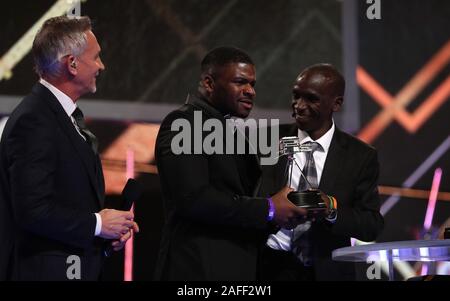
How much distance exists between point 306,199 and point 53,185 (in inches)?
33.2

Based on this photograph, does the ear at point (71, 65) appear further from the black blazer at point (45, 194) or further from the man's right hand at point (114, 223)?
the man's right hand at point (114, 223)

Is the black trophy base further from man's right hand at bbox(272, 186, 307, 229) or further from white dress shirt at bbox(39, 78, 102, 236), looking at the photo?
white dress shirt at bbox(39, 78, 102, 236)

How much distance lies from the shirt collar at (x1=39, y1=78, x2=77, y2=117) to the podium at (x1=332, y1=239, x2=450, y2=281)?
3.20 feet

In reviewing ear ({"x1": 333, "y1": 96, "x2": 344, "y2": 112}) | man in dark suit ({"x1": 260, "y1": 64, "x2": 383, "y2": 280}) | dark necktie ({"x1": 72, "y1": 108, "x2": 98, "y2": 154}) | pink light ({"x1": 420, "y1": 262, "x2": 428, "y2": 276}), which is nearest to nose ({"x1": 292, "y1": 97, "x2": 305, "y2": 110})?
man in dark suit ({"x1": 260, "y1": 64, "x2": 383, "y2": 280})

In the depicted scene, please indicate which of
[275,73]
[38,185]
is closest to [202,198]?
[38,185]

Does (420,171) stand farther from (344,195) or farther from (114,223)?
(114,223)

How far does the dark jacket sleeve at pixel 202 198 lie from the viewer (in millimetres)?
2473

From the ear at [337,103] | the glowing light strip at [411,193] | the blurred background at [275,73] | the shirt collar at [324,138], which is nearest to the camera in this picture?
the shirt collar at [324,138]

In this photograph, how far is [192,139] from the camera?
2.51m

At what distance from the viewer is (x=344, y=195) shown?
2998 mm

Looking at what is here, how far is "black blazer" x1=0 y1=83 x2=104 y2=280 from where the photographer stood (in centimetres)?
210

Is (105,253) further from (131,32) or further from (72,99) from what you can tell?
(131,32)

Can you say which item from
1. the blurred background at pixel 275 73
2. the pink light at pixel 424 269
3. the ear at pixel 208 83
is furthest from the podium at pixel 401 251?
the pink light at pixel 424 269

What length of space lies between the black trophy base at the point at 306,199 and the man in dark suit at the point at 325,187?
7cm
